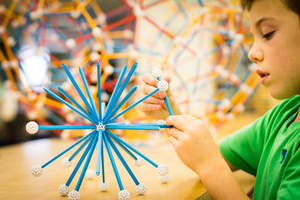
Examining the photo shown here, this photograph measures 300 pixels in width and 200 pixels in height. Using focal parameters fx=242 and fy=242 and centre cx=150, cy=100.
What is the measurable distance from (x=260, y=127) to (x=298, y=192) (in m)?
0.26

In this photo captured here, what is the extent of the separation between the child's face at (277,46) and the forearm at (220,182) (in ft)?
0.51

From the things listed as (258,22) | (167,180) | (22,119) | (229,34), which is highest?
(22,119)

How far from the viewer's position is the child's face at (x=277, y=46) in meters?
0.37

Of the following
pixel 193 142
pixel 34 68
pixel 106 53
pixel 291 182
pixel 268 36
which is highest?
pixel 34 68

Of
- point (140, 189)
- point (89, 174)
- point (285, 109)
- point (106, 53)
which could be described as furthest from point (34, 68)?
point (285, 109)

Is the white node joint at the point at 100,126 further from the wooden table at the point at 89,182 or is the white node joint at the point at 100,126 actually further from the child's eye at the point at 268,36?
the child's eye at the point at 268,36

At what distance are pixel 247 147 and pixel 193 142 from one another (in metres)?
0.27

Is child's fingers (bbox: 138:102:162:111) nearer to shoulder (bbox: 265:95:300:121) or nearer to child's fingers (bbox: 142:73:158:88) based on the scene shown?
child's fingers (bbox: 142:73:158:88)

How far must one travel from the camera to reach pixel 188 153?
1.26ft

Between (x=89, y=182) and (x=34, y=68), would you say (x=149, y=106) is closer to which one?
(x=89, y=182)

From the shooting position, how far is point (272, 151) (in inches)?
18.6

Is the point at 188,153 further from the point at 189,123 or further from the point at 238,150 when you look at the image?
the point at 238,150

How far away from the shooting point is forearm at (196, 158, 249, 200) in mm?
373

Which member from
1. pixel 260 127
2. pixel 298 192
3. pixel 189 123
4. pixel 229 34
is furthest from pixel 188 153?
pixel 229 34
